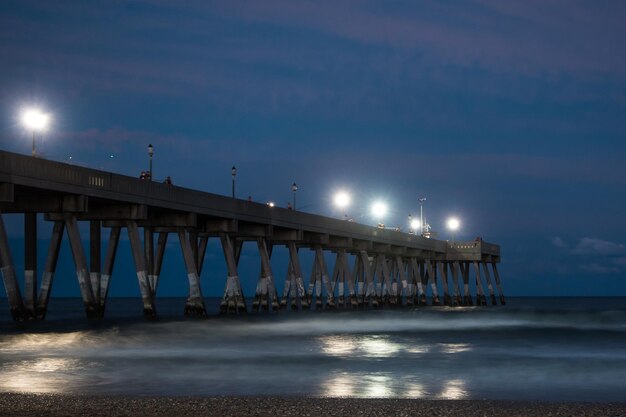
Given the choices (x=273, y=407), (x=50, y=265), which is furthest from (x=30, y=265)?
(x=273, y=407)

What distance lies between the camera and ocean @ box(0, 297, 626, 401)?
24.9 metres

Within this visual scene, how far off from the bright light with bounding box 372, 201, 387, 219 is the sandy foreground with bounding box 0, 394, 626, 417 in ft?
354

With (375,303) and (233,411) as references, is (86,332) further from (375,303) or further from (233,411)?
(375,303)

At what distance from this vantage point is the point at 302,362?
33750mm

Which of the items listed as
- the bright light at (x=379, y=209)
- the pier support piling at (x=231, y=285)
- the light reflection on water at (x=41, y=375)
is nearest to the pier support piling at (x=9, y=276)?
the light reflection on water at (x=41, y=375)

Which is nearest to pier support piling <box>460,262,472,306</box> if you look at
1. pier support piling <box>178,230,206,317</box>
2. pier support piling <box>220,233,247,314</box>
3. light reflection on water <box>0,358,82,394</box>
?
pier support piling <box>220,233,247,314</box>

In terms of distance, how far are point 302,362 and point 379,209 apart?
320ft

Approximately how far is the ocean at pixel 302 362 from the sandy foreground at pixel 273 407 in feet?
6.08

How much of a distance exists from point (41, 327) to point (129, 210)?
11.2m

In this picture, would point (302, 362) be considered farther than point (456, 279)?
No

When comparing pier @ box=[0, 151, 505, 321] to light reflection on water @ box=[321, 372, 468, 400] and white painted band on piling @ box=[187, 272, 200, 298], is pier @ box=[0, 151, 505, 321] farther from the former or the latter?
light reflection on water @ box=[321, 372, 468, 400]

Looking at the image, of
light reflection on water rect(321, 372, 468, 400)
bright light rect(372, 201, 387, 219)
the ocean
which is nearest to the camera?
light reflection on water rect(321, 372, 468, 400)

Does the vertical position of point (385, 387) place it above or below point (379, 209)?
below

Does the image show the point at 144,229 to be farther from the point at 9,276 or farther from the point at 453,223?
the point at 453,223
